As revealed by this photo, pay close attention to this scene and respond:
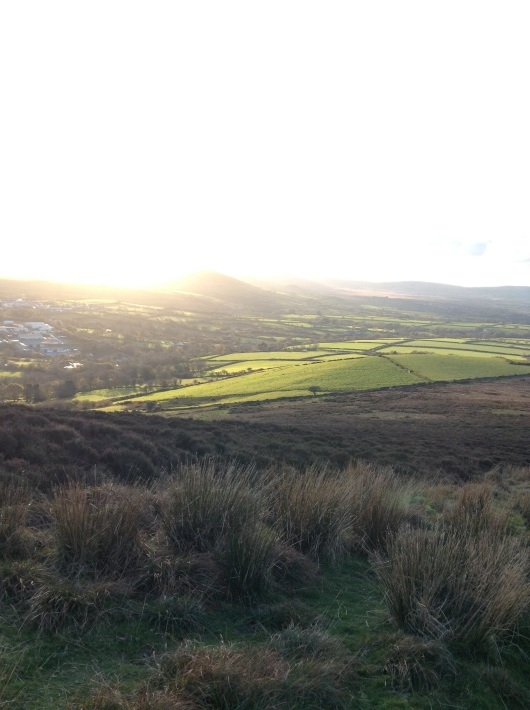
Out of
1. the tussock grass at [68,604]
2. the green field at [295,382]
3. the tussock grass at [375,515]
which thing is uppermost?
the tussock grass at [68,604]

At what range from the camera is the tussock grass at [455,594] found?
12.5 feet

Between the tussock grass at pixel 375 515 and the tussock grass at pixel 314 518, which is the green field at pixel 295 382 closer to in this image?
the tussock grass at pixel 375 515

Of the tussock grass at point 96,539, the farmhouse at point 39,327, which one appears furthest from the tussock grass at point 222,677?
the farmhouse at point 39,327

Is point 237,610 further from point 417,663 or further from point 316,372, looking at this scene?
point 316,372

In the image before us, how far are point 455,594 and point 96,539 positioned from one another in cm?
321

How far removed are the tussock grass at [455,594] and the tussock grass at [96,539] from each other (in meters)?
2.40

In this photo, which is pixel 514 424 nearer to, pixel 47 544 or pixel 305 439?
pixel 305 439

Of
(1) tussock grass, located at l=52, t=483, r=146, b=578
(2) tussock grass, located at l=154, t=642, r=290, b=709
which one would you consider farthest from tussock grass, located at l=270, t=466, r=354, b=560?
(2) tussock grass, located at l=154, t=642, r=290, b=709

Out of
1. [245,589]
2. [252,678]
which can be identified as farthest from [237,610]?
[252,678]

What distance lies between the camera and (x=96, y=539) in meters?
4.38

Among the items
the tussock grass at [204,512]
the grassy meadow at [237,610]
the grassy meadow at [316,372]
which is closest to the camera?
the grassy meadow at [237,610]

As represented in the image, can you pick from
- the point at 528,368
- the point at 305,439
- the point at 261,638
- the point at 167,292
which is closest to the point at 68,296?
the point at 167,292

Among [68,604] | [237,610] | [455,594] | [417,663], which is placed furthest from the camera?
[237,610]

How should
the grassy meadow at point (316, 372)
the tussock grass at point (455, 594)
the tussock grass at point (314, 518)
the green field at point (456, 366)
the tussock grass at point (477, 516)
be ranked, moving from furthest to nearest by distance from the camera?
1. the green field at point (456, 366)
2. the grassy meadow at point (316, 372)
3. the tussock grass at point (477, 516)
4. the tussock grass at point (314, 518)
5. the tussock grass at point (455, 594)
